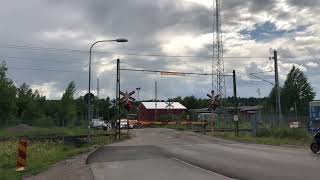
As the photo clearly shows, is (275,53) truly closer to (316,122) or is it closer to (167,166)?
(316,122)

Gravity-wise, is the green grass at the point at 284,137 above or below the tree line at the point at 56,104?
below

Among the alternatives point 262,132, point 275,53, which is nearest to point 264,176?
point 262,132

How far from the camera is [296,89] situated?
141 m

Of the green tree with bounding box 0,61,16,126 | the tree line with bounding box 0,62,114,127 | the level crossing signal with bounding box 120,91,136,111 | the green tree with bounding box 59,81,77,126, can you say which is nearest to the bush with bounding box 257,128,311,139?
the level crossing signal with bounding box 120,91,136,111

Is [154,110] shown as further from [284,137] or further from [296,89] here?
[284,137]

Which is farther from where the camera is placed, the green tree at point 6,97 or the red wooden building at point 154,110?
the red wooden building at point 154,110

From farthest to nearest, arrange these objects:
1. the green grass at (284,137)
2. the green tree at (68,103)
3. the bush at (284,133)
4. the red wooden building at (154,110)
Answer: the red wooden building at (154,110)
the green tree at (68,103)
the bush at (284,133)
the green grass at (284,137)

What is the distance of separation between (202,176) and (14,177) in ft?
20.1

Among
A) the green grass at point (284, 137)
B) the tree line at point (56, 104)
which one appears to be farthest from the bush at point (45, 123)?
the green grass at point (284, 137)

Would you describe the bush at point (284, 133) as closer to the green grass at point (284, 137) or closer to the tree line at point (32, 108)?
the green grass at point (284, 137)

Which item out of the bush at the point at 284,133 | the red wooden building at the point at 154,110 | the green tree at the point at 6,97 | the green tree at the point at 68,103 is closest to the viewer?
the bush at the point at 284,133

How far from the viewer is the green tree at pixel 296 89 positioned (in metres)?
139

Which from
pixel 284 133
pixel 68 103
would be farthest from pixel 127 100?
pixel 68 103

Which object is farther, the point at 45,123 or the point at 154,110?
the point at 154,110
